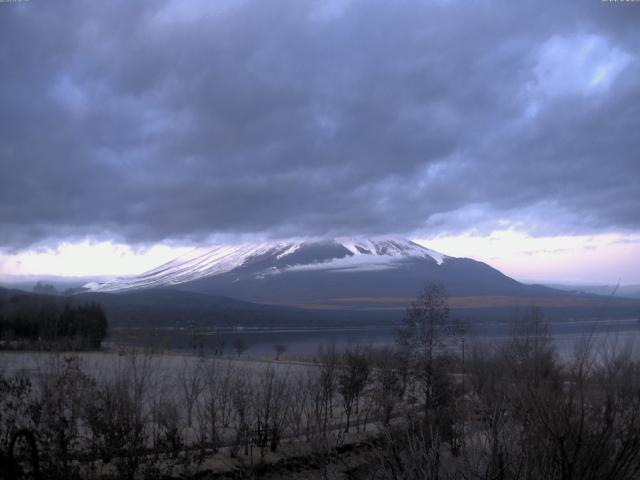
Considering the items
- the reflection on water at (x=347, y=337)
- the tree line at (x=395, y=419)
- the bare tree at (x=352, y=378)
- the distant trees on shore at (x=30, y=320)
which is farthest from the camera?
the distant trees on shore at (x=30, y=320)

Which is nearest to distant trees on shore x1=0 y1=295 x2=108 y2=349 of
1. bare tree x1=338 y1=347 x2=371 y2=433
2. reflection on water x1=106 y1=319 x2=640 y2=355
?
reflection on water x1=106 y1=319 x2=640 y2=355

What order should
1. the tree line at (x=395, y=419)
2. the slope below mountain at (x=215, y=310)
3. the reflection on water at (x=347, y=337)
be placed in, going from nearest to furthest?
the tree line at (x=395, y=419) < the reflection on water at (x=347, y=337) < the slope below mountain at (x=215, y=310)

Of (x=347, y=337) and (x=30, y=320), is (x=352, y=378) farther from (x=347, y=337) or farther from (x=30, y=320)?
(x=347, y=337)

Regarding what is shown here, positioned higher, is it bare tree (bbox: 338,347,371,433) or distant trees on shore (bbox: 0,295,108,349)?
distant trees on shore (bbox: 0,295,108,349)

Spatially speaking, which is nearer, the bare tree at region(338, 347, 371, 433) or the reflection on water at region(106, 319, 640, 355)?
the reflection on water at region(106, 319, 640, 355)

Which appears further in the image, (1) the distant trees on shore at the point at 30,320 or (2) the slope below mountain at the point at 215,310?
(2) the slope below mountain at the point at 215,310

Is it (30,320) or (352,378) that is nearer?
(352,378)

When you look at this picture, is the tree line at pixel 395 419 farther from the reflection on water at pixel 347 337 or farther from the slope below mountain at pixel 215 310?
the slope below mountain at pixel 215 310

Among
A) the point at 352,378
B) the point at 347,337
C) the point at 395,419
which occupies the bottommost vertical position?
the point at 347,337

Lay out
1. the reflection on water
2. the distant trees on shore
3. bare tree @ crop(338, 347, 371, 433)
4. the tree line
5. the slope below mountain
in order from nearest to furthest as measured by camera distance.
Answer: the tree line → the reflection on water → bare tree @ crop(338, 347, 371, 433) → the distant trees on shore → the slope below mountain

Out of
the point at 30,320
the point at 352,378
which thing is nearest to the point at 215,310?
the point at 30,320

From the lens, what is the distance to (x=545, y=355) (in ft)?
62.8

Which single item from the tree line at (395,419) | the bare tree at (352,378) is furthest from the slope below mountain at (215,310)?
the tree line at (395,419)

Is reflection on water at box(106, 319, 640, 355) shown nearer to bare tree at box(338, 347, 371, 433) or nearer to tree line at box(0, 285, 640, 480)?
tree line at box(0, 285, 640, 480)
